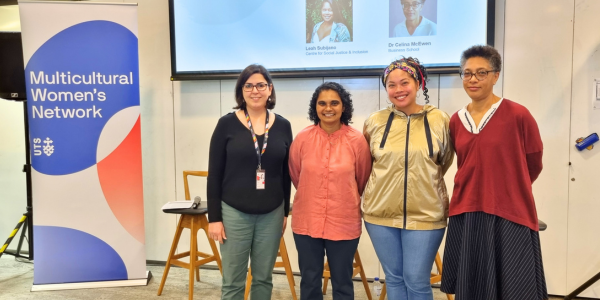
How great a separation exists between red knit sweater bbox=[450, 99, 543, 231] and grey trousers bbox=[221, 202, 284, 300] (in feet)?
3.00

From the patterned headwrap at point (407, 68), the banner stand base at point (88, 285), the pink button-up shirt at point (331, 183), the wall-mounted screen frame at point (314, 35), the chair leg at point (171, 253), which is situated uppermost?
the wall-mounted screen frame at point (314, 35)

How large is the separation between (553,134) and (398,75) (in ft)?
5.42

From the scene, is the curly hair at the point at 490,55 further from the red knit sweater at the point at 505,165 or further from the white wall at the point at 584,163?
the white wall at the point at 584,163

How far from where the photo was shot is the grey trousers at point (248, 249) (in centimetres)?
182

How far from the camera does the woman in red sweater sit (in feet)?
5.11

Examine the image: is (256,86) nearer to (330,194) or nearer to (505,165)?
(330,194)

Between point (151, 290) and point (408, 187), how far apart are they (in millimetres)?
2077

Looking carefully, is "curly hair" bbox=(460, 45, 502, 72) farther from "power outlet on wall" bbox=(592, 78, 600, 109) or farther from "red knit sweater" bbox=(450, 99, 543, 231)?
"power outlet on wall" bbox=(592, 78, 600, 109)

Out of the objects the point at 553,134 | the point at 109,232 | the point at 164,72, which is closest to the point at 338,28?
the point at 164,72

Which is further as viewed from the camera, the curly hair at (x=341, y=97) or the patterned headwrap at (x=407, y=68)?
the curly hair at (x=341, y=97)

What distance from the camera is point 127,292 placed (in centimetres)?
274

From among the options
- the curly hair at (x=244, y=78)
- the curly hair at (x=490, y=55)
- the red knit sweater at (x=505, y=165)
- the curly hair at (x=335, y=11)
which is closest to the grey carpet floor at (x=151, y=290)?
the red knit sweater at (x=505, y=165)

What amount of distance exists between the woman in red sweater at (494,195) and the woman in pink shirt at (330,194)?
0.45m

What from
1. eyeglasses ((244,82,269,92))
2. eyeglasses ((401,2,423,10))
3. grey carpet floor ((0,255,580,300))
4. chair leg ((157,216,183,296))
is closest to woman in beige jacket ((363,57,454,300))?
eyeglasses ((244,82,269,92))
